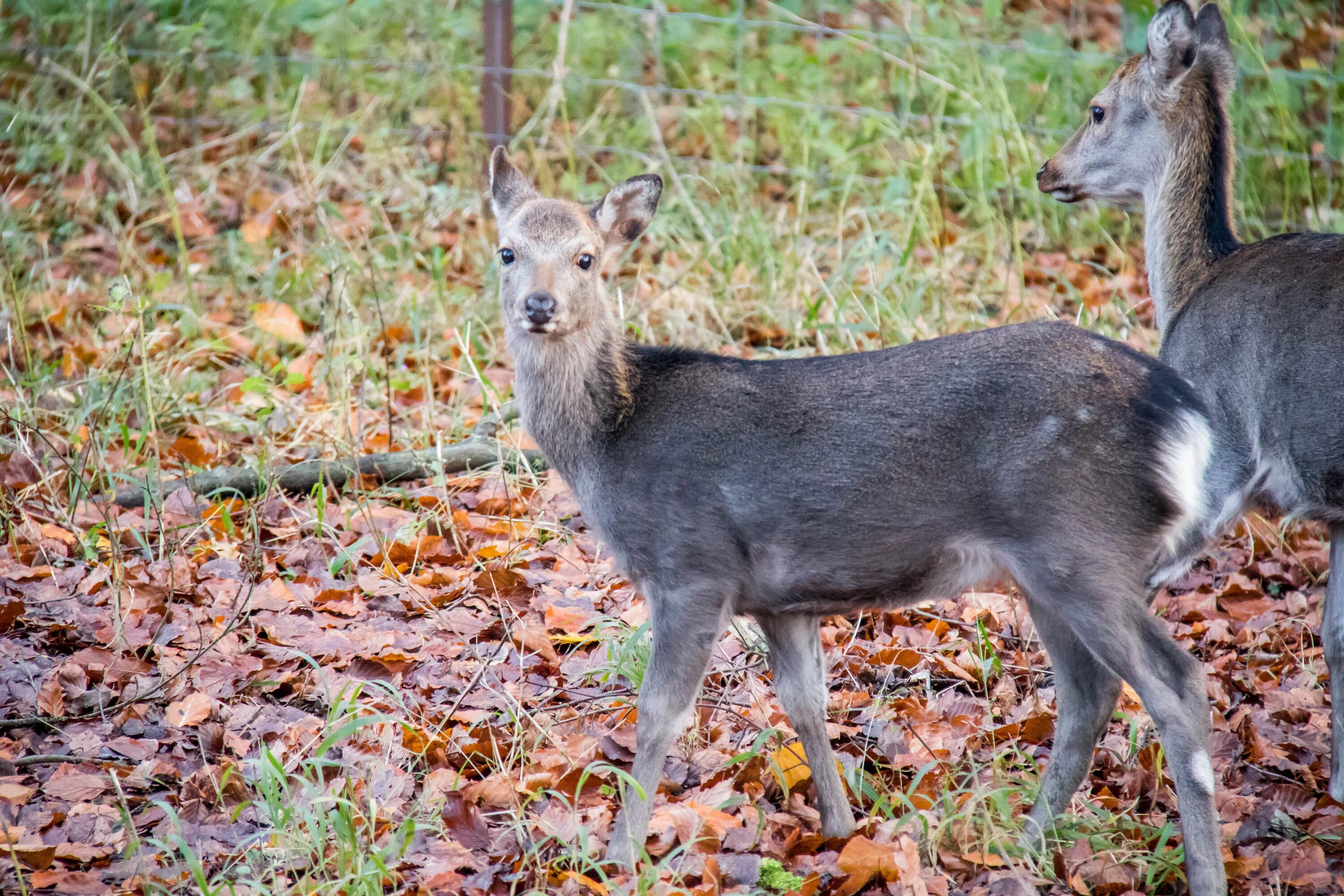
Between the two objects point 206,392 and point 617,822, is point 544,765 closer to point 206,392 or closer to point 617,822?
point 617,822

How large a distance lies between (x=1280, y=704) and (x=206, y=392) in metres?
4.88

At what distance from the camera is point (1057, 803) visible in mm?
3832

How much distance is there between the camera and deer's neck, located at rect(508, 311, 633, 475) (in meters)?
3.95

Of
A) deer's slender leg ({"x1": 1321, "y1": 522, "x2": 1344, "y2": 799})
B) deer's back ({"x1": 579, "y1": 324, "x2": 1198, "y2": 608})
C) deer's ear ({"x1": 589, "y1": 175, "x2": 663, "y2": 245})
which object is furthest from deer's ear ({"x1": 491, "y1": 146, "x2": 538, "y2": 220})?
deer's slender leg ({"x1": 1321, "y1": 522, "x2": 1344, "y2": 799})

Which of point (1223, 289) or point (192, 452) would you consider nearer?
point (1223, 289)

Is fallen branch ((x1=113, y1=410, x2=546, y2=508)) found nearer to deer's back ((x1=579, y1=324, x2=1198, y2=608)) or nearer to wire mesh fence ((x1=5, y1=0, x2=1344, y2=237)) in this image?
deer's back ((x1=579, y1=324, x2=1198, y2=608))

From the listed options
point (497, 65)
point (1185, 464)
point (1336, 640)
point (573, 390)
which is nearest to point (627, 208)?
point (573, 390)

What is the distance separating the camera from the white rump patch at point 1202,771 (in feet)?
11.3

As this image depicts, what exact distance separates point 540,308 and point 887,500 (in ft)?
3.92

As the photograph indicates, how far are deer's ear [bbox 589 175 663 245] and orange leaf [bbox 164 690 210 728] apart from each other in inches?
77.3

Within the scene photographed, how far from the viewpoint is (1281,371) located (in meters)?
4.41

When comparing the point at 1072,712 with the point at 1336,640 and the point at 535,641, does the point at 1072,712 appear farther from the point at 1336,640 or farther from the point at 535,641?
the point at 535,641

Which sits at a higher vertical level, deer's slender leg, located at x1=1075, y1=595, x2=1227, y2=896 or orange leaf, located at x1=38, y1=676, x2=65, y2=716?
deer's slender leg, located at x1=1075, y1=595, x2=1227, y2=896

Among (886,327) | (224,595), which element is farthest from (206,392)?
(886,327)
